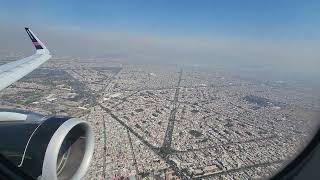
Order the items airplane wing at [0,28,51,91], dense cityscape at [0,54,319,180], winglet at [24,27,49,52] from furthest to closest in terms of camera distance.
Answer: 1. winglet at [24,27,49,52]
2. dense cityscape at [0,54,319,180]
3. airplane wing at [0,28,51,91]

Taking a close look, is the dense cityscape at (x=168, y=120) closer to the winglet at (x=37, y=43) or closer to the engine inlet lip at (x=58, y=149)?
the winglet at (x=37, y=43)

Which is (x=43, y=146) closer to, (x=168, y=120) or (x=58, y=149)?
(x=58, y=149)

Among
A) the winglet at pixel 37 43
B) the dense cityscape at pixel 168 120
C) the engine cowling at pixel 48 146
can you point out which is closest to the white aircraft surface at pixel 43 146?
the engine cowling at pixel 48 146

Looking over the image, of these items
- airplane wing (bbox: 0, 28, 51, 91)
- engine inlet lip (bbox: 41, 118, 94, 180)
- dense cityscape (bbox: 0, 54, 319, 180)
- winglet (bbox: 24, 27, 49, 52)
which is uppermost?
winglet (bbox: 24, 27, 49, 52)

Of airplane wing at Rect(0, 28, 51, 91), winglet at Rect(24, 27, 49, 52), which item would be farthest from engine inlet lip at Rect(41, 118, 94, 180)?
winglet at Rect(24, 27, 49, 52)

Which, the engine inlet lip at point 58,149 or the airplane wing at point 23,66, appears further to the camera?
the airplane wing at point 23,66

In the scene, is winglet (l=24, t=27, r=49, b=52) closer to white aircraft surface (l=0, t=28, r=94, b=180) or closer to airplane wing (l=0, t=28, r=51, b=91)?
airplane wing (l=0, t=28, r=51, b=91)

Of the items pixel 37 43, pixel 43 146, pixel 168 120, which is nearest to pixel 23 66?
pixel 37 43
